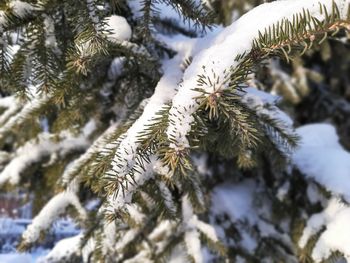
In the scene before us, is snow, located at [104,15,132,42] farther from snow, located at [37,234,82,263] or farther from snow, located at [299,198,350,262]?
snow, located at [37,234,82,263]

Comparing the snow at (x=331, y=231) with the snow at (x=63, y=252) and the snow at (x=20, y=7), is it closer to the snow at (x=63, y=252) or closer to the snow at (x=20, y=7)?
the snow at (x=63, y=252)

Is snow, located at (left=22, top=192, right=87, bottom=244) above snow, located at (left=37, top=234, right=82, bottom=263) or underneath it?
above

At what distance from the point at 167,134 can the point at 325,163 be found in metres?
1.21

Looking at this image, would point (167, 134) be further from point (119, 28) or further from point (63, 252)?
point (63, 252)

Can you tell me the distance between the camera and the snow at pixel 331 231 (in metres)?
1.56

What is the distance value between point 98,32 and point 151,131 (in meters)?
0.26

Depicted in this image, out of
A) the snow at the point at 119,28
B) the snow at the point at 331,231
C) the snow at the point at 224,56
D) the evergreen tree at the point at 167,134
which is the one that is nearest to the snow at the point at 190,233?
the evergreen tree at the point at 167,134

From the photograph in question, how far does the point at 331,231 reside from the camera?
1639mm

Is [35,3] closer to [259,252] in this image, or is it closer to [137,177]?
[137,177]

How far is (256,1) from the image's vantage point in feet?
6.03

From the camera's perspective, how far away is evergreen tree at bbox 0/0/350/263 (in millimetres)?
873

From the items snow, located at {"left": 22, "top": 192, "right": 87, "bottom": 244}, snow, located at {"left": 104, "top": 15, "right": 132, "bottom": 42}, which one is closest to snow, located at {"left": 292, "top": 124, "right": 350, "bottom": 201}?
snow, located at {"left": 104, "top": 15, "right": 132, "bottom": 42}

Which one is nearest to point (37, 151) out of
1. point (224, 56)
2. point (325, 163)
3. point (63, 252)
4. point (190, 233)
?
point (63, 252)

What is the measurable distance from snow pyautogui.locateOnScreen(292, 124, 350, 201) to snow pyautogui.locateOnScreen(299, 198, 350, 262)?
7 cm
